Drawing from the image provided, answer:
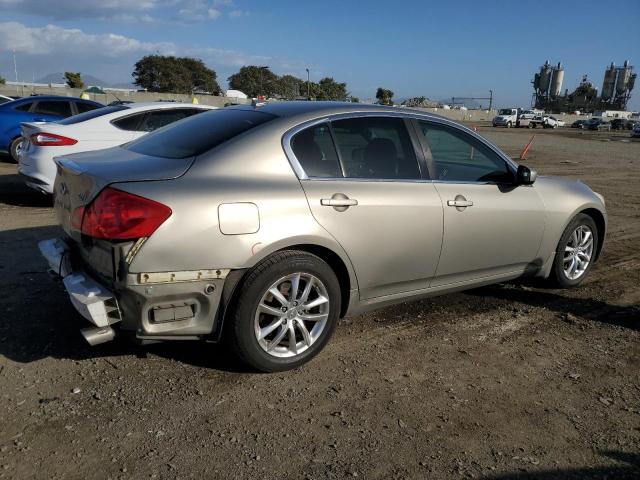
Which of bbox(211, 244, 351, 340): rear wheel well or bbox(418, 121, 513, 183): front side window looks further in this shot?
bbox(418, 121, 513, 183): front side window

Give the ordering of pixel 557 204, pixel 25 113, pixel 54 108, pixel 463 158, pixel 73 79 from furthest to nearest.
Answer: pixel 73 79 < pixel 54 108 < pixel 25 113 < pixel 557 204 < pixel 463 158

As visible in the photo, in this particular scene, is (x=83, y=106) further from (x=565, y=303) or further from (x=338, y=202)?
(x=565, y=303)

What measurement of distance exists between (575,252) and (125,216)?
165 inches

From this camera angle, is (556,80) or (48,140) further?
(556,80)

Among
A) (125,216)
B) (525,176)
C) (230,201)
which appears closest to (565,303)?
(525,176)

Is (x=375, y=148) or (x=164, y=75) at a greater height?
(x=164, y=75)

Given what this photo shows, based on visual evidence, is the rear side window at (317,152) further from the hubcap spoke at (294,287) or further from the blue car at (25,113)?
the blue car at (25,113)

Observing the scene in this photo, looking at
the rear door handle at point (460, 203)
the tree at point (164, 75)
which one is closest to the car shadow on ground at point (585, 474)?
the rear door handle at point (460, 203)

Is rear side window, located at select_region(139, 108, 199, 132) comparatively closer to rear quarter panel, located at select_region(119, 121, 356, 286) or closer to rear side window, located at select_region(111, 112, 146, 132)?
rear side window, located at select_region(111, 112, 146, 132)

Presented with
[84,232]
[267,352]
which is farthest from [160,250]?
[267,352]

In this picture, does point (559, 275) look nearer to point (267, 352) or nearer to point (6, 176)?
point (267, 352)

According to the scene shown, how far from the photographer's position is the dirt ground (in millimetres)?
2627

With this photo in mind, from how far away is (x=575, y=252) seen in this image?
17.2 ft

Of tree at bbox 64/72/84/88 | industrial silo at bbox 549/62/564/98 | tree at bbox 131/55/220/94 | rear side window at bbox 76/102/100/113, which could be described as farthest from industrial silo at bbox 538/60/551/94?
rear side window at bbox 76/102/100/113
